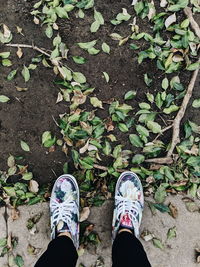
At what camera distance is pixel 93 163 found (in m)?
3.00

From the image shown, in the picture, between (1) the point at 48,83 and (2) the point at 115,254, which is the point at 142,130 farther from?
(2) the point at 115,254

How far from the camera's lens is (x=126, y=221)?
295 centimetres

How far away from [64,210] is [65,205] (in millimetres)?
37

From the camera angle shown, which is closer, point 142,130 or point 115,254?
point 115,254

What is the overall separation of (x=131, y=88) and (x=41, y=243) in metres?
1.32

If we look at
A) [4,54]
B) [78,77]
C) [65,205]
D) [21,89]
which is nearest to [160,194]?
[65,205]

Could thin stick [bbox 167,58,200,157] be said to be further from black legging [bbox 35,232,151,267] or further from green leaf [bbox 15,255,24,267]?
green leaf [bbox 15,255,24,267]

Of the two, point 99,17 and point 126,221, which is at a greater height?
point 99,17

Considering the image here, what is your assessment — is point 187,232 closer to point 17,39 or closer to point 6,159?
point 6,159

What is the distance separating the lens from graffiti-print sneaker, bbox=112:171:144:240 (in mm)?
2949

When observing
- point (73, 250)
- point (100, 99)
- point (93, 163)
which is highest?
point (100, 99)

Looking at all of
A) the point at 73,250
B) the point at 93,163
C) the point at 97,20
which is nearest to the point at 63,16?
the point at 97,20

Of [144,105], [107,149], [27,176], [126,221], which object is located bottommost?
[126,221]

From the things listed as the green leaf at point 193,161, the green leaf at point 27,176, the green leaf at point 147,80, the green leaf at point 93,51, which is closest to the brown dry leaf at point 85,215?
the green leaf at point 27,176
